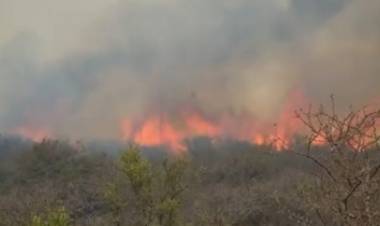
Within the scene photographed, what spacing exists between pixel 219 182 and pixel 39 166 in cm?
4122

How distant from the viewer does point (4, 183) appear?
463 ft

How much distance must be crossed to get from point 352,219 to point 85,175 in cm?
12702

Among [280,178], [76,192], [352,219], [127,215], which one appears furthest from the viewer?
[280,178]

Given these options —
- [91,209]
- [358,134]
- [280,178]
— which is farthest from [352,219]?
[280,178]

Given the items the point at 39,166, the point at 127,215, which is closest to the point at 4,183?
the point at 39,166

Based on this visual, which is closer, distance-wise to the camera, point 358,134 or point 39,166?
point 358,134

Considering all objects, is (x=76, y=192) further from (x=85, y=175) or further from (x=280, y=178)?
(x=280, y=178)

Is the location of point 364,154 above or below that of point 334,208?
above

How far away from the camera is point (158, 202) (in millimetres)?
51438

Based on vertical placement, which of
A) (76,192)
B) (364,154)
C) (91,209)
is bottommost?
(364,154)

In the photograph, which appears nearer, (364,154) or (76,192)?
(364,154)

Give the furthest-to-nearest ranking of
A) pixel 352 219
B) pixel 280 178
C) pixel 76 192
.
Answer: pixel 280 178, pixel 76 192, pixel 352 219

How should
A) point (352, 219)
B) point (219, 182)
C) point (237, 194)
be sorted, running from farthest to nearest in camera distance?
point (219, 182) < point (237, 194) < point (352, 219)

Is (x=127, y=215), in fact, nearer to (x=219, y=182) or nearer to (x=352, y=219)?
(x=352, y=219)
